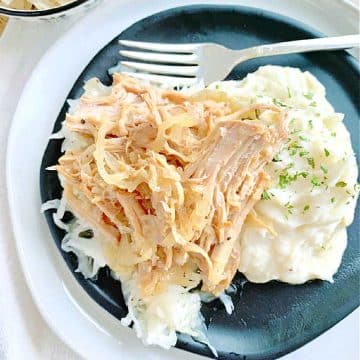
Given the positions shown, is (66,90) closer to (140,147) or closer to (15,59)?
(15,59)

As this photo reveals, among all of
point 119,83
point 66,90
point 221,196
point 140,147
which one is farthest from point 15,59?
point 221,196

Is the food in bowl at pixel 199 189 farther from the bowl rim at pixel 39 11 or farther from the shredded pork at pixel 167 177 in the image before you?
the bowl rim at pixel 39 11

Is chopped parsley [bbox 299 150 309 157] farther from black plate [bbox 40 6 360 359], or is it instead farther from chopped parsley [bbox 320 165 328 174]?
black plate [bbox 40 6 360 359]

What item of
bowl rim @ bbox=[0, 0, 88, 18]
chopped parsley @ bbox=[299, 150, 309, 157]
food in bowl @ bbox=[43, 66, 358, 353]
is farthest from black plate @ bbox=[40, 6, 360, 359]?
chopped parsley @ bbox=[299, 150, 309, 157]

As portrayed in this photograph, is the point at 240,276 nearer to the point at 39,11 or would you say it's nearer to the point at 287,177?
the point at 287,177

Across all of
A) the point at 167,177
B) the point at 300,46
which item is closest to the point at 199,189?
the point at 167,177
